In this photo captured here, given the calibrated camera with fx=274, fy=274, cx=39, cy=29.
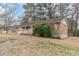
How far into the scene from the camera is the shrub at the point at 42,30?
8.53 feet

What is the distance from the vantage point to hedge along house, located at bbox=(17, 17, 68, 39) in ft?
8.55

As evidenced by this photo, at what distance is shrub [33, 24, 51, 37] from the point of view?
8.53ft

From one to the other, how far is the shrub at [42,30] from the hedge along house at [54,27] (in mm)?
30

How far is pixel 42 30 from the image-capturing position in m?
2.60

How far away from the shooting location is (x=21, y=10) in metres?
2.61

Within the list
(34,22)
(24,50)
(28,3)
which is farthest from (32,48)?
(28,3)

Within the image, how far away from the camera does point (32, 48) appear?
8.50 feet

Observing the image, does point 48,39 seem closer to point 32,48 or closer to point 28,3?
point 32,48

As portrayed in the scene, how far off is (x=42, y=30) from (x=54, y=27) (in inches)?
4.7

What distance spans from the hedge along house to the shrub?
0.10 ft

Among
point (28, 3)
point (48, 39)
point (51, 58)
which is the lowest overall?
point (51, 58)

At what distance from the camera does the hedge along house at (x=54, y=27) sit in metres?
2.61

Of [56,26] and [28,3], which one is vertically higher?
[28,3]

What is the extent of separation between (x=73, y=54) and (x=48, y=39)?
276mm
